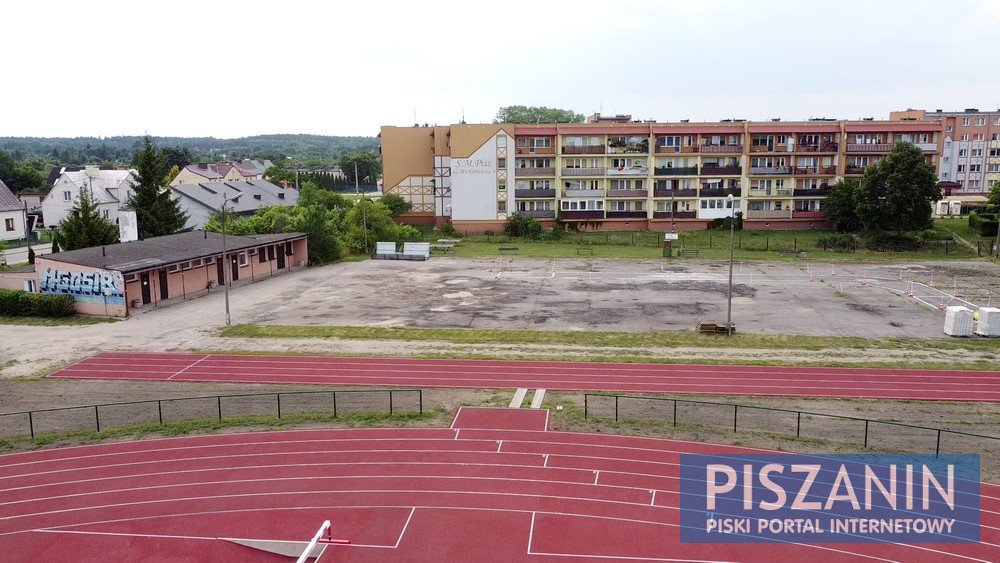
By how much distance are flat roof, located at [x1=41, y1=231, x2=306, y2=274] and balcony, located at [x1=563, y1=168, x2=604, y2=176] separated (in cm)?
3397

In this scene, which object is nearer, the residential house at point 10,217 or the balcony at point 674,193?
the residential house at point 10,217

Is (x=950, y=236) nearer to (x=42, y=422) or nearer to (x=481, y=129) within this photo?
(x=481, y=129)

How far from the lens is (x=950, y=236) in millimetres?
70000

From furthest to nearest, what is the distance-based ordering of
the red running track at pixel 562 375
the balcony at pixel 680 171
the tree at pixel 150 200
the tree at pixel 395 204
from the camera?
the tree at pixel 395 204 → the balcony at pixel 680 171 → the tree at pixel 150 200 → the red running track at pixel 562 375

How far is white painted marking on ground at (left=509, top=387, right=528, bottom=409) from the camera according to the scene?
85.6ft

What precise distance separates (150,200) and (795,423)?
5760 centimetres

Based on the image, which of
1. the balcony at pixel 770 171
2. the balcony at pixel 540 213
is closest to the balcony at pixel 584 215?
the balcony at pixel 540 213

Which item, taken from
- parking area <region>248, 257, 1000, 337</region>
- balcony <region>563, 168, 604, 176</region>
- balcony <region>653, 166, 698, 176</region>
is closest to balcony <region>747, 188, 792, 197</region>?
balcony <region>653, 166, 698, 176</region>

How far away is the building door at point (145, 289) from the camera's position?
4319cm

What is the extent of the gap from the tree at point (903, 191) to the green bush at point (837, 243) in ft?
9.96

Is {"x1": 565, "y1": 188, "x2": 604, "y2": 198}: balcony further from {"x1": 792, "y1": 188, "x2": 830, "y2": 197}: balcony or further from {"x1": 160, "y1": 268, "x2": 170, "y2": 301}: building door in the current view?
{"x1": 160, "y1": 268, "x2": 170, "y2": 301}: building door

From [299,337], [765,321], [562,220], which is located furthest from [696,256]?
[299,337]

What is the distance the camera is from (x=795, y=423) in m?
24.3

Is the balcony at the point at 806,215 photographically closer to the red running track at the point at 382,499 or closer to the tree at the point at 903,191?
the tree at the point at 903,191
